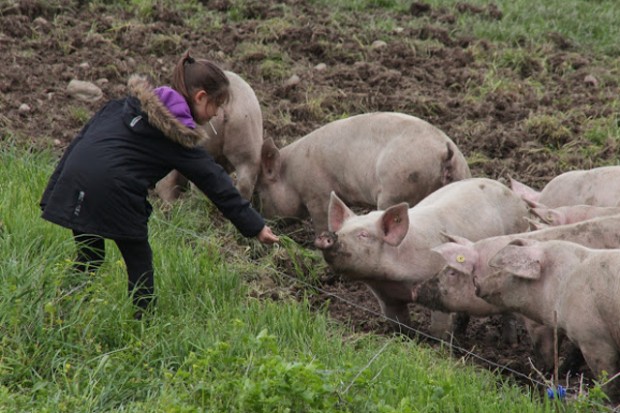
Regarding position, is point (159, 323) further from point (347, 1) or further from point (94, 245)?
point (347, 1)

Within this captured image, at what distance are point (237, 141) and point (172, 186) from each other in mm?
614

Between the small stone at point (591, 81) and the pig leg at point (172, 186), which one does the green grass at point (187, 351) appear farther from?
the small stone at point (591, 81)

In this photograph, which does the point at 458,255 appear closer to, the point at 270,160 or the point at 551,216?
the point at 551,216

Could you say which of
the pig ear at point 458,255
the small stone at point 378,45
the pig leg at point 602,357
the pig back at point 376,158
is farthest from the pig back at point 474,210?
the small stone at point 378,45

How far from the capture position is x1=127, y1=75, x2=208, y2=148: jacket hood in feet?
18.1

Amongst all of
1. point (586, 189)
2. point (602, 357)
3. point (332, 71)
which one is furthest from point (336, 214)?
point (332, 71)

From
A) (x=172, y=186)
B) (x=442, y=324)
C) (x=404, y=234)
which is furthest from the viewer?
(x=172, y=186)

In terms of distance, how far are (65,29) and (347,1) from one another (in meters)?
3.15

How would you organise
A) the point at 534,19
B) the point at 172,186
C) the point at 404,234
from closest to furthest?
1. the point at 404,234
2. the point at 172,186
3. the point at 534,19

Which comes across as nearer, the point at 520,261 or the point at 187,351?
the point at 187,351

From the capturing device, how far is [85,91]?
9438 mm

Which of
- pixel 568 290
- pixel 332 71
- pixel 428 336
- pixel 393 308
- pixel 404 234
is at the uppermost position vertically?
pixel 568 290

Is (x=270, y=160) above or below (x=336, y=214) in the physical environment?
below

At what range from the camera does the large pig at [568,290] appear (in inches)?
222
